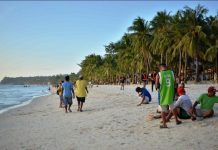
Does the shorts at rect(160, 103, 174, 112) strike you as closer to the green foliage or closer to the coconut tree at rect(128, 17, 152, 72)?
the green foliage

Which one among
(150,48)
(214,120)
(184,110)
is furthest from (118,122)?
(150,48)

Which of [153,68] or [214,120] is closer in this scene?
[214,120]

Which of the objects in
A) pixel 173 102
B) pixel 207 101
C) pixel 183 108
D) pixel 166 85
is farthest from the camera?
pixel 207 101

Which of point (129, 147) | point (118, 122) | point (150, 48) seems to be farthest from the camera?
point (150, 48)

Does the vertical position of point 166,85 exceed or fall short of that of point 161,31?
it falls short

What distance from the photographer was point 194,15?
145ft

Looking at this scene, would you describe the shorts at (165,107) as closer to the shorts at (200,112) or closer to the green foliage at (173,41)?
the shorts at (200,112)

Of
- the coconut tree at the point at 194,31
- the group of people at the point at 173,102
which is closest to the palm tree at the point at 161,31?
the coconut tree at the point at 194,31

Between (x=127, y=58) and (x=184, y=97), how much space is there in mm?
57129

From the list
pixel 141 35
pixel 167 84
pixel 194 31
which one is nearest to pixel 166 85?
pixel 167 84

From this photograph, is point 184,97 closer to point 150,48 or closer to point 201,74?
point 150,48

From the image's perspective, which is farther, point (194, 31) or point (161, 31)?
point (161, 31)

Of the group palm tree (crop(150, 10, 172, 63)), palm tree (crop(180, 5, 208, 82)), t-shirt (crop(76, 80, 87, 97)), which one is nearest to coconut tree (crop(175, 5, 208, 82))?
palm tree (crop(180, 5, 208, 82))

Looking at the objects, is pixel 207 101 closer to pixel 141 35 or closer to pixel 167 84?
pixel 167 84
